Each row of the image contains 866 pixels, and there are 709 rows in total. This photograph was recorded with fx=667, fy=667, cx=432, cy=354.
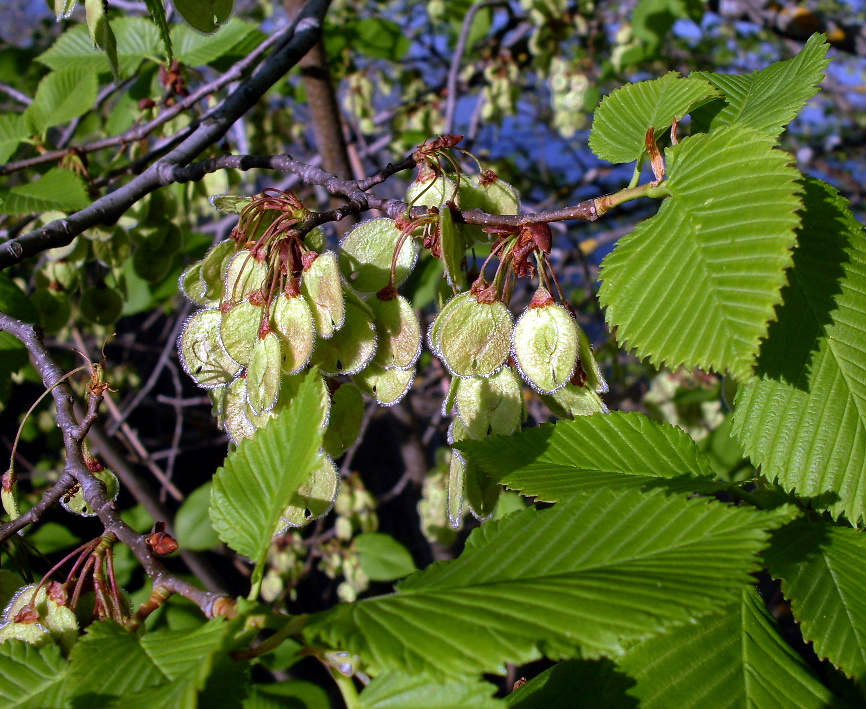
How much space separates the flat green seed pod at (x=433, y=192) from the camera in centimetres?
96

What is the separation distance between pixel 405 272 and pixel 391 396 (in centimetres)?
17

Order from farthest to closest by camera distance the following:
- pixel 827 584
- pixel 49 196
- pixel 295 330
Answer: pixel 49 196, pixel 295 330, pixel 827 584

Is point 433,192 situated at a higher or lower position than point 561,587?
higher

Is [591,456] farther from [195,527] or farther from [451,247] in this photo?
[195,527]

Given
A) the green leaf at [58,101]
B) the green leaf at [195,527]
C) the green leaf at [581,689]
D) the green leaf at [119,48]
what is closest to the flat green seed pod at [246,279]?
the green leaf at [581,689]

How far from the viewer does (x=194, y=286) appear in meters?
0.97

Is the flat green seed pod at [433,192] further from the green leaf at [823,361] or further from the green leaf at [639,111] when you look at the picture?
the green leaf at [823,361]

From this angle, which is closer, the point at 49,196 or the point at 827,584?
the point at 827,584

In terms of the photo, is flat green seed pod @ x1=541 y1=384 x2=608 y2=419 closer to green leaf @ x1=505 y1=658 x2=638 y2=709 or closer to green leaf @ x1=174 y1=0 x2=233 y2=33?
green leaf @ x1=505 y1=658 x2=638 y2=709

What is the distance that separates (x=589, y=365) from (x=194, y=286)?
0.57 metres

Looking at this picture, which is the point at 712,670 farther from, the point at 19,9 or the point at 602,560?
the point at 19,9

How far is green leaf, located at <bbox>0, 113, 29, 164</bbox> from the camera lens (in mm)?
1592

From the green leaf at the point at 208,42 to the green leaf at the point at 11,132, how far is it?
0.42 m

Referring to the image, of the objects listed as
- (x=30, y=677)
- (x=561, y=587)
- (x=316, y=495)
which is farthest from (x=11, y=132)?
(x=561, y=587)
